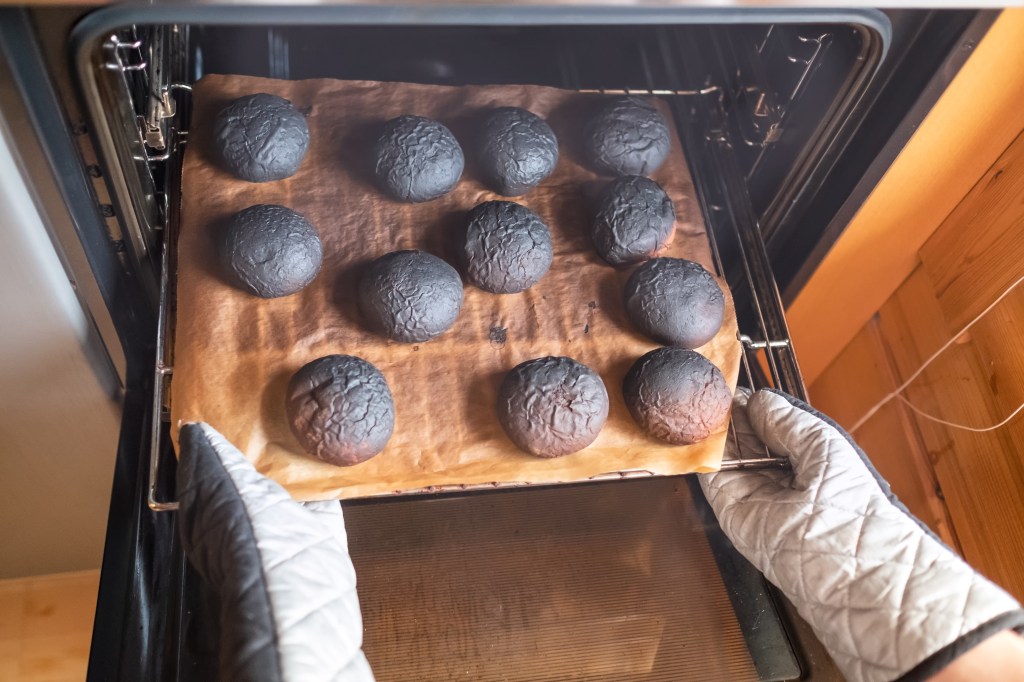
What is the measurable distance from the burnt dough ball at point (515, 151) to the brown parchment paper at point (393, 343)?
0.13 ft

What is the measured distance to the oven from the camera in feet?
3.07

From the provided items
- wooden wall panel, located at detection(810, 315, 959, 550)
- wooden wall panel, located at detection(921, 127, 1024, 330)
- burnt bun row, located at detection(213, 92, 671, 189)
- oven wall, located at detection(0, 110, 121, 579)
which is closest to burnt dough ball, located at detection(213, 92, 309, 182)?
burnt bun row, located at detection(213, 92, 671, 189)

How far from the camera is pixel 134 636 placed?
1.00 metres

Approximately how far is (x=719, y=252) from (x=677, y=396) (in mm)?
409

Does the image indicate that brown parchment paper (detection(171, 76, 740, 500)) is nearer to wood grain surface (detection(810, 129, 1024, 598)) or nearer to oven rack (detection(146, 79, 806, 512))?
oven rack (detection(146, 79, 806, 512))

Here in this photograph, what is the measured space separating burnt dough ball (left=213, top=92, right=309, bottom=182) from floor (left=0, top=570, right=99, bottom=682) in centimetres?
108

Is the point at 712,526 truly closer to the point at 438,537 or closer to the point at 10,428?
the point at 438,537

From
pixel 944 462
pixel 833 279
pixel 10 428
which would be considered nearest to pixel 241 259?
pixel 10 428

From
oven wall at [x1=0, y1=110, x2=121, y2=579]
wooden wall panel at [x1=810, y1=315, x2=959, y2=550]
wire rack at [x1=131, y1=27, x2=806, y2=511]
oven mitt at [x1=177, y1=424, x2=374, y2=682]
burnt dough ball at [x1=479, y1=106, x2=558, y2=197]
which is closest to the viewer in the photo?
oven mitt at [x1=177, y1=424, x2=374, y2=682]

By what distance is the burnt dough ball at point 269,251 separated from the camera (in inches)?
43.1

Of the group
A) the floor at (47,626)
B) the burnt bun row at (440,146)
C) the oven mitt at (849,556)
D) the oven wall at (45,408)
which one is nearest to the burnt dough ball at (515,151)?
the burnt bun row at (440,146)

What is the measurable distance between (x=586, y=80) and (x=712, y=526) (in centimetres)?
83

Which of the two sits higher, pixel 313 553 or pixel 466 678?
pixel 313 553

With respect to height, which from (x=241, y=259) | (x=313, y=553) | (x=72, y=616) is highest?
(x=241, y=259)
